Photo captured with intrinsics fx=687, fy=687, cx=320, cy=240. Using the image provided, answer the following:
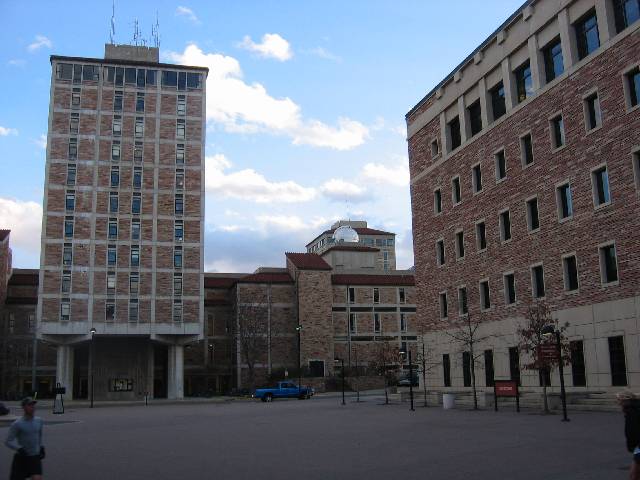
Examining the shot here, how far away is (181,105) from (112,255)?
18248mm

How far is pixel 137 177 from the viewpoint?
239ft

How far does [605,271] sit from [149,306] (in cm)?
4972

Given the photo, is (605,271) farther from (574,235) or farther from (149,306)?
(149,306)

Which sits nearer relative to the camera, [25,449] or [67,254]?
[25,449]

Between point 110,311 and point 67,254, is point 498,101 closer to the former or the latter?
A: point 110,311

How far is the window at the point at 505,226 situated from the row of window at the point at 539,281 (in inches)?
85.2

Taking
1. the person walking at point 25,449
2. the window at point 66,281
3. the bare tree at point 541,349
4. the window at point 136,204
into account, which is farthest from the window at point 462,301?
the window at point 66,281

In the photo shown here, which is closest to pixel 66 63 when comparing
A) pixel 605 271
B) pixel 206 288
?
pixel 206 288

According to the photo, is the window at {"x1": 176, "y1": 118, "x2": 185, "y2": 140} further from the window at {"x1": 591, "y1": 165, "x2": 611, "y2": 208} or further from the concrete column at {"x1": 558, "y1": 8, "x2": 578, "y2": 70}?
the window at {"x1": 591, "y1": 165, "x2": 611, "y2": 208}

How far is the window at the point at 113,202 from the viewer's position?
71562 millimetres

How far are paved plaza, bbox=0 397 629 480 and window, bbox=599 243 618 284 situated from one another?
30.0ft

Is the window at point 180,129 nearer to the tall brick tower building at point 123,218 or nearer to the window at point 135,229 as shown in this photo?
the tall brick tower building at point 123,218

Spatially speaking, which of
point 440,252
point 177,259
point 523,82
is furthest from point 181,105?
point 523,82

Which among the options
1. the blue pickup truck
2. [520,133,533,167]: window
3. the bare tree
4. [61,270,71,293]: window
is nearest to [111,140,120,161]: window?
[61,270,71,293]: window
